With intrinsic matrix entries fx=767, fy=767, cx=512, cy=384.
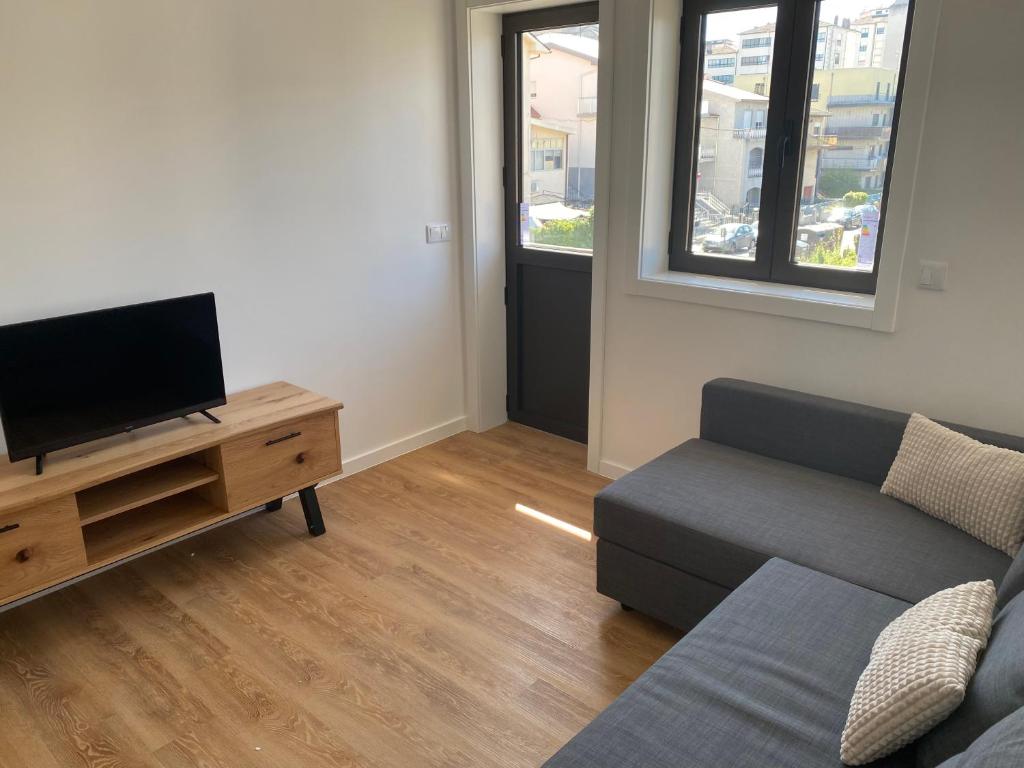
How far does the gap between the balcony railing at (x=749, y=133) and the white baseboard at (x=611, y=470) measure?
63.0 inches

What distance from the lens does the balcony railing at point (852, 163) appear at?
114 inches

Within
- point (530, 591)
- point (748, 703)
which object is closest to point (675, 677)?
point (748, 703)

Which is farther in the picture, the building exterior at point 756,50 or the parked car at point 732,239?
the parked car at point 732,239

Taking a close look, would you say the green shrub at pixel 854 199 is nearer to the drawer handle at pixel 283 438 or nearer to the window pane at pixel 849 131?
the window pane at pixel 849 131

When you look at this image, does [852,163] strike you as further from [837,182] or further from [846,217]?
[846,217]

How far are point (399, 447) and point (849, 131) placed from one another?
2.58 metres

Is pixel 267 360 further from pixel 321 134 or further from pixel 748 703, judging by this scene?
pixel 748 703

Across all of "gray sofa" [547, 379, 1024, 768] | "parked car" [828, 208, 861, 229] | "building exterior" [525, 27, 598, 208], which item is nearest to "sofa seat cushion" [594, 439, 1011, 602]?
"gray sofa" [547, 379, 1024, 768]

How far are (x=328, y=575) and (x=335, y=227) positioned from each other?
1.57 meters

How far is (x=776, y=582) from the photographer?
83.7 inches

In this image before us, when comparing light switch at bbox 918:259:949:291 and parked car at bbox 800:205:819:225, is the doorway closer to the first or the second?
parked car at bbox 800:205:819:225

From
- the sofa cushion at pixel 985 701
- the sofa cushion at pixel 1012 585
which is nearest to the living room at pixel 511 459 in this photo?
the sofa cushion at pixel 985 701

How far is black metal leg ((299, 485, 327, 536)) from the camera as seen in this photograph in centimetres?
326

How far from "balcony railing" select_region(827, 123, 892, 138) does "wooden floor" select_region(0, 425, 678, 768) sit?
1882 mm
